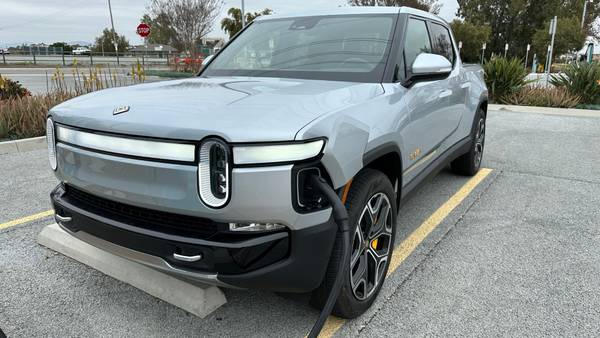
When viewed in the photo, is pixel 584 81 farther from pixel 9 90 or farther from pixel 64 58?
pixel 64 58

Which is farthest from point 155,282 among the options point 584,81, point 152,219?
point 584,81

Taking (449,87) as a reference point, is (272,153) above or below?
below

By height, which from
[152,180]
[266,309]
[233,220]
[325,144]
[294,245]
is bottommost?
[266,309]

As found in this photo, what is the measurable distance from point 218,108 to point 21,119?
6.50 meters

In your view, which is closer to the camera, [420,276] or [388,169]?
[388,169]

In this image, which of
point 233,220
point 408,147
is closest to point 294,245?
point 233,220

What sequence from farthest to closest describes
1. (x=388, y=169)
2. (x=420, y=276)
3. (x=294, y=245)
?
(x=420, y=276) → (x=388, y=169) → (x=294, y=245)

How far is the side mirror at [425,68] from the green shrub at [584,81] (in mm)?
11785

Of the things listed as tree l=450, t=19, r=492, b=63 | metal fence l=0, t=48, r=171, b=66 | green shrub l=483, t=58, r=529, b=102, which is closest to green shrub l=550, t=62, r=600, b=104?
green shrub l=483, t=58, r=529, b=102

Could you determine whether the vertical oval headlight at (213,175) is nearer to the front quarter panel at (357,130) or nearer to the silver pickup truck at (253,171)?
the silver pickup truck at (253,171)

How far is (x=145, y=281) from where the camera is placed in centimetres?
276

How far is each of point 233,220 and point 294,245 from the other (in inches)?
11.2

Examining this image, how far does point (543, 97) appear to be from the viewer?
41.5 ft

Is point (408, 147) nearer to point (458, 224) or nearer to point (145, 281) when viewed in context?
point (458, 224)
